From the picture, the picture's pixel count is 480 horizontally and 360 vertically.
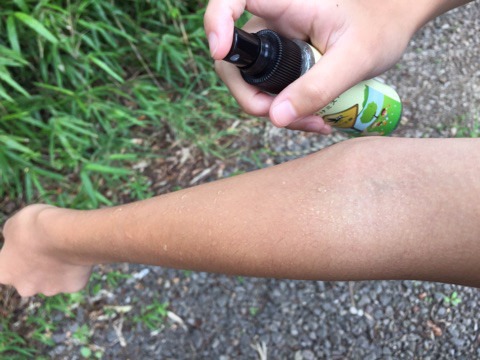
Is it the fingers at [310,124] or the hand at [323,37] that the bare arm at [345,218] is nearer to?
the hand at [323,37]

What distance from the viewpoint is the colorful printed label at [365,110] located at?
93 centimetres

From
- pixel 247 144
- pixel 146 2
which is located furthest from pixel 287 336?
pixel 146 2

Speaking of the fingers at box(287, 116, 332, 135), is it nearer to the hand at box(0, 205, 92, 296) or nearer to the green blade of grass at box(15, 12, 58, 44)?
the hand at box(0, 205, 92, 296)

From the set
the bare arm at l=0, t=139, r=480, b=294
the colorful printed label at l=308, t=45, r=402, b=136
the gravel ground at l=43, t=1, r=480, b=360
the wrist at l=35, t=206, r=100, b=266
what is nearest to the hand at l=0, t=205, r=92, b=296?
the wrist at l=35, t=206, r=100, b=266

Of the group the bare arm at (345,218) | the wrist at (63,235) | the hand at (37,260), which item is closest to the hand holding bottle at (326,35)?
the bare arm at (345,218)

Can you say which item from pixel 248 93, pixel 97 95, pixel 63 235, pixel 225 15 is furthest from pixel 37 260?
pixel 225 15

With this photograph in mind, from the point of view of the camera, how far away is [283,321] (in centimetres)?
135

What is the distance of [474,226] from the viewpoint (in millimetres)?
652

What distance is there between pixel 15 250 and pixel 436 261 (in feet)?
3.45

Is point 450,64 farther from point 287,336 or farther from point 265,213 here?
point 265,213

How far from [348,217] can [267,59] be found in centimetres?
28

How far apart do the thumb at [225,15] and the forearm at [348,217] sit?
207mm

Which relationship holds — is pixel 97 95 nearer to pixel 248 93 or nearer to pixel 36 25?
pixel 36 25

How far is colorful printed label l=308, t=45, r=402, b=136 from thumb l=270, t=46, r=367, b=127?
43 mm
